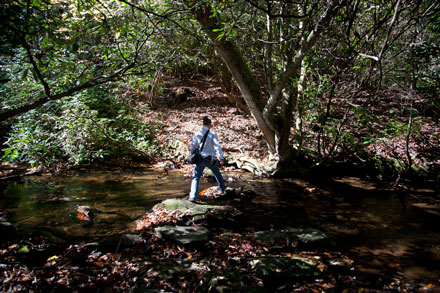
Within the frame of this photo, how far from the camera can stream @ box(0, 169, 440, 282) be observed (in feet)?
14.4

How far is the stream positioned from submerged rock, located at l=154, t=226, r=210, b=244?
90cm

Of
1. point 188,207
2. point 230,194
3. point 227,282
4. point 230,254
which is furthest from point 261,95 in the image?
point 227,282

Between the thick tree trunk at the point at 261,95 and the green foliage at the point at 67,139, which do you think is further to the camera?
the green foliage at the point at 67,139

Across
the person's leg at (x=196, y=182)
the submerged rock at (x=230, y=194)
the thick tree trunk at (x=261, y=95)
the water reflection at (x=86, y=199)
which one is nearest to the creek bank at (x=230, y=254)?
the person's leg at (x=196, y=182)

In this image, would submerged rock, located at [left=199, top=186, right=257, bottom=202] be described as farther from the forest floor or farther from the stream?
the forest floor

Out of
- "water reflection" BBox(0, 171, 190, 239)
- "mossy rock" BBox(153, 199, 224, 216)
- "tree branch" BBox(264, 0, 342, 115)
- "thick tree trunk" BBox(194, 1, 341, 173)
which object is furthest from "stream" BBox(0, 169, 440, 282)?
"tree branch" BBox(264, 0, 342, 115)

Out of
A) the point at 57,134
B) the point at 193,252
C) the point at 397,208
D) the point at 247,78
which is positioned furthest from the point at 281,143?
the point at 57,134

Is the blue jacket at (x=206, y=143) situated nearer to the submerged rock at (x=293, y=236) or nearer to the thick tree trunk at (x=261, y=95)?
the submerged rock at (x=293, y=236)

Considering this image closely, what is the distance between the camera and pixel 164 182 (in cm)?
866

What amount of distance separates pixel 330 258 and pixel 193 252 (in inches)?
82.6

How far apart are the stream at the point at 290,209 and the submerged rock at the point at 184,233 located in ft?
2.94

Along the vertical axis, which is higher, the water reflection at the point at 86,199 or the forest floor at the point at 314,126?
the forest floor at the point at 314,126

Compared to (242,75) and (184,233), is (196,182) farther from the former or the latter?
(242,75)

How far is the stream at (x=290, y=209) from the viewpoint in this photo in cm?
439
